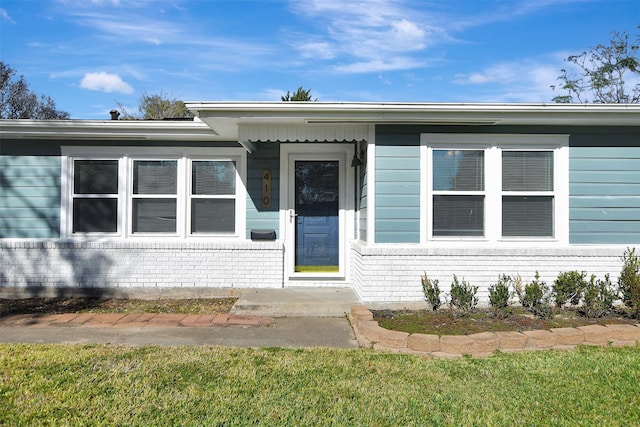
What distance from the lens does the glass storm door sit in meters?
7.18

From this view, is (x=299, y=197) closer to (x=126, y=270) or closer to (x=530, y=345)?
(x=126, y=270)

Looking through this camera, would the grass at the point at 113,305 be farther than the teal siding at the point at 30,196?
No

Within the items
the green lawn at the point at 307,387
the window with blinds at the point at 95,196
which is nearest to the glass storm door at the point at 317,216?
the green lawn at the point at 307,387

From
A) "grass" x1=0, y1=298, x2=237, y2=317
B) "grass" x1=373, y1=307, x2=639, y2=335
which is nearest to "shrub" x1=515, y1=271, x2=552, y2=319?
"grass" x1=373, y1=307, x2=639, y2=335

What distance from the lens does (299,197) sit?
721 centimetres

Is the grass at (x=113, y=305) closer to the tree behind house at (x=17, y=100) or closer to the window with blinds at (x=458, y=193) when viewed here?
the window with blinds at (x=458, y=193)

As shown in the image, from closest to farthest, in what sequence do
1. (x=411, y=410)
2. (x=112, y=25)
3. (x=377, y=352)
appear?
(x=411, y=410), (x=377, y=352), (x=112, y=25)

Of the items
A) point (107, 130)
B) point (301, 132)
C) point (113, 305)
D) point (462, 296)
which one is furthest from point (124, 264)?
point (462, 296)

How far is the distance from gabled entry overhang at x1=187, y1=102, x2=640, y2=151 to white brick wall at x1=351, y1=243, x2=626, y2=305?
70.8 inches

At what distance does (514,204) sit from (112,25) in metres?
8.94

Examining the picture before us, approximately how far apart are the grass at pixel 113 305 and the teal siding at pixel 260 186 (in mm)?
1365

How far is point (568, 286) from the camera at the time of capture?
558 centimetres

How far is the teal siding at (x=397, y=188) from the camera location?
5906mm

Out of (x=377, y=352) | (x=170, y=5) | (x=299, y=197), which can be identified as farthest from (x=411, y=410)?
(x=170, y=5)
